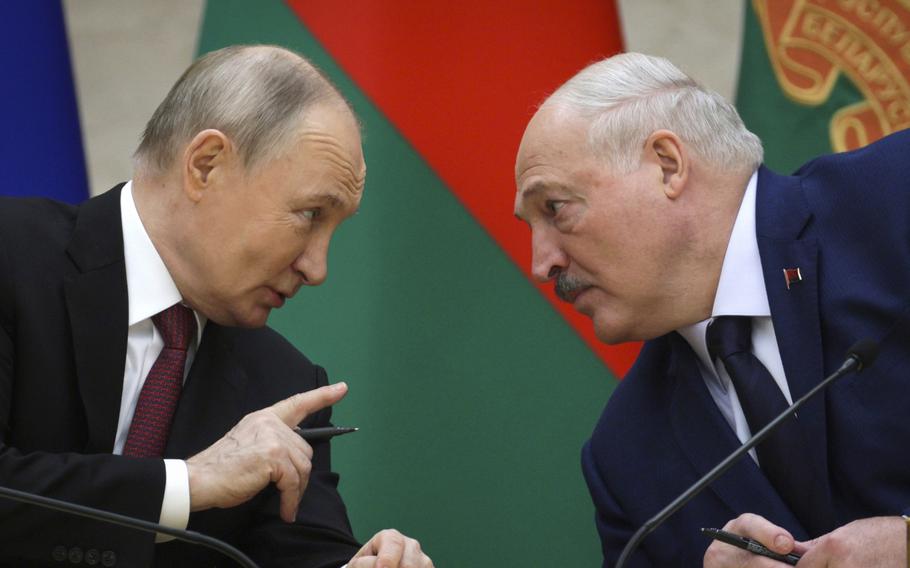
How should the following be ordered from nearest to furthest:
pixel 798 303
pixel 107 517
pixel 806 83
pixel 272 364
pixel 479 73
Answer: pixel 107 517, pixel 798 303, pixel 272 364, pixel 806 83, pixel 479 73

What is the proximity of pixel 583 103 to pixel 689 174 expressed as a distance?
239 millimetres

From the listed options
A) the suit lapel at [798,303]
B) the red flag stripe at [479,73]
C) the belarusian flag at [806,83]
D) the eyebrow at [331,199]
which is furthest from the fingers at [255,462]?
the belarusian flag at [806,83]

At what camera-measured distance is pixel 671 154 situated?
2.45 metres

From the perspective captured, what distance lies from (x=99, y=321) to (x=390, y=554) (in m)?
0.67

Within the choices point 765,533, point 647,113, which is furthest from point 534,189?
point 765,533

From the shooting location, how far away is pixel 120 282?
94.0 inches

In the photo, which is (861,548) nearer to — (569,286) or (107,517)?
(569,286)

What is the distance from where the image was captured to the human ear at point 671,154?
244 cm

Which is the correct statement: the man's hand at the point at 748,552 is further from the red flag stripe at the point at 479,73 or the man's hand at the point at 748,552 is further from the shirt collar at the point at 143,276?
the red flag stripe at the point at 479,73

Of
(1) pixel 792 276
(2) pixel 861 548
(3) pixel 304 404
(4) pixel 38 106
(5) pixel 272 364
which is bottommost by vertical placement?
(2) pixel 861 548

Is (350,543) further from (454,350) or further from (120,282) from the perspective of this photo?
(454,350)

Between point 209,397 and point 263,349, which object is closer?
point 209,397

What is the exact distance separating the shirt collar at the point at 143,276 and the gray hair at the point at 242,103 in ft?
0.41

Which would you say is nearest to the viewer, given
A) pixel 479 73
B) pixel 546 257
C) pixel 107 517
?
pixel 107 517
